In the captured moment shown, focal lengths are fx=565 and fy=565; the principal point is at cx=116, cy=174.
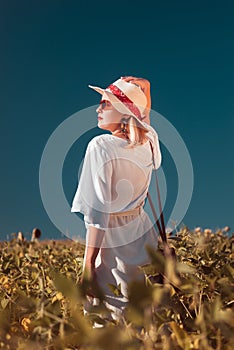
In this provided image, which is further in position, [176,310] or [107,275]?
[107,275]

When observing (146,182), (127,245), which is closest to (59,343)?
(127,245)

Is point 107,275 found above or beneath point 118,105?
beneath

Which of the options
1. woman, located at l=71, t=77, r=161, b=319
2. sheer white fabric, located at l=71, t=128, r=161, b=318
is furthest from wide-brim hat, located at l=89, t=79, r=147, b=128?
sheer white fabric, located at l=71, t=128, r=161, b=318

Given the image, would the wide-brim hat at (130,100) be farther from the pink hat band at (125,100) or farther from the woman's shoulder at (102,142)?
the woman's shoulder at (102,142)

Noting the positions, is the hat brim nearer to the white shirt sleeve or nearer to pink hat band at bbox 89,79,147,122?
pink hat band at bbox 89,79,147,122

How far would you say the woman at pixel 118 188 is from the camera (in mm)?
2496

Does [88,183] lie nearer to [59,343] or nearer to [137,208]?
[137,208]

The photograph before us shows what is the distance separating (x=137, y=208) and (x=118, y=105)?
536 millimetres

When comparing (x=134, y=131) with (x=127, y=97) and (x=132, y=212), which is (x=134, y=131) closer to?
(x=127, y=97)

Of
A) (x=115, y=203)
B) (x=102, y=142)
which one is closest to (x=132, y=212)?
(x=115, y=203)

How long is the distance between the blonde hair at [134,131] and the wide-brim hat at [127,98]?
1.2 inches

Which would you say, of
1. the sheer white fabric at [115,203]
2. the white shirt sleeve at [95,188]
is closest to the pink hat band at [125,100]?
the sheer white fabric at [115,203]

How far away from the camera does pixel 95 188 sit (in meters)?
2.54

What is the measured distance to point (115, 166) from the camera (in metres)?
2.64
